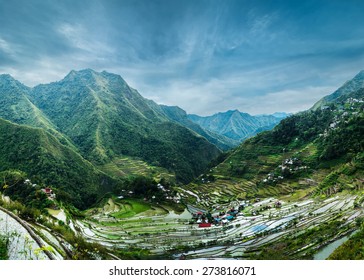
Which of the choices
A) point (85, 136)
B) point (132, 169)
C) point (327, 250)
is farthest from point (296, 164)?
point (85, 136)

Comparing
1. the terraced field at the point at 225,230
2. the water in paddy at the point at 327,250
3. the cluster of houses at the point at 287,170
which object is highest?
the cluster of houses at the point at 287,170

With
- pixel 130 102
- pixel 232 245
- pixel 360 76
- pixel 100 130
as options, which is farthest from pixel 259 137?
pixel 130 102

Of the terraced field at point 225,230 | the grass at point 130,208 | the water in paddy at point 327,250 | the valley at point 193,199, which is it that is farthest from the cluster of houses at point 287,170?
the water in paddy at point 327,250

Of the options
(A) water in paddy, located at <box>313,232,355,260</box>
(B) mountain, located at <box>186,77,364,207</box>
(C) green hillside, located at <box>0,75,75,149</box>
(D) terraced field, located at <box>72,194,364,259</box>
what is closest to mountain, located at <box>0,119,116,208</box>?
(C) green hillside, located at <box>0,75,75,149</box>

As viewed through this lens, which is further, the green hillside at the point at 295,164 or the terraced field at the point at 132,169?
the terraced field at the point at 132,169

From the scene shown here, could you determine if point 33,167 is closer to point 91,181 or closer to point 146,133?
point 91,181

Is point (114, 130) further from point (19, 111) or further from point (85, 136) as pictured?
point (19, 111)

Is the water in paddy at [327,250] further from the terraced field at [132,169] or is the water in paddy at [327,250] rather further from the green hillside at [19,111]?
the green hillside at [19,111]

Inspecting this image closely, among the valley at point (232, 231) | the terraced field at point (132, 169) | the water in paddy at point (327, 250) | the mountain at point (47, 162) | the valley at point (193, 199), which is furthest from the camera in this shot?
the terraced field at point (132, 169)
